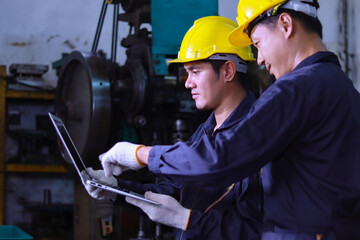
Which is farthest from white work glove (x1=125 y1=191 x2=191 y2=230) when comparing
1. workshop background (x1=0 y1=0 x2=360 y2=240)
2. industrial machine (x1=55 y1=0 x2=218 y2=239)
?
industrial machine (x1=55 y1=0 x2=218 y2=239)

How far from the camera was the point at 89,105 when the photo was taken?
302 centimetres

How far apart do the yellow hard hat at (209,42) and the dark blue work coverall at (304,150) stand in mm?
638

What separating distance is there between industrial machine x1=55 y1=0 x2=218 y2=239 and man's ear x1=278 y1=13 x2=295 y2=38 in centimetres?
173

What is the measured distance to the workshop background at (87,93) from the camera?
2957mm

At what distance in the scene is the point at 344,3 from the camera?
3537 mm

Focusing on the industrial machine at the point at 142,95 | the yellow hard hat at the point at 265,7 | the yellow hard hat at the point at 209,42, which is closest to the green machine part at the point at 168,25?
the industrial machine at the point at 142,95

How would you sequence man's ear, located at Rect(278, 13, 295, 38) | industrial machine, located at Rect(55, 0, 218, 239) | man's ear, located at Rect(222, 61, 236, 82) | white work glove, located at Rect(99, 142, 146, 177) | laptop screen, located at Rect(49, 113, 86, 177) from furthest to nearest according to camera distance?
industrial machine, located at Rect(55, 0, 218, 239) → man's ear, located at Rect(222, 61, 236, 82) → laptop screen, located at Rect(49, 113, 86, 177) → white work glove, located at Rect(99, 142, 146, 177) → man's ear, located at Rect(278, 13, 295, 38)

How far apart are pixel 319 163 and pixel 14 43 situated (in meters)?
3.52

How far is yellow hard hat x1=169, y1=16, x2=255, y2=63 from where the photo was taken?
1.70 metres

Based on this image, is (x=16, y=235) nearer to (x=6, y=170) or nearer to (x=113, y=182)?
(x=113, y=182)

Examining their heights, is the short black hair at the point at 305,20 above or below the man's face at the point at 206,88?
above

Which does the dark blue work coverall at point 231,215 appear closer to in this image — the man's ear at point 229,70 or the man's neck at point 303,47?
the man's ear at point 229,70

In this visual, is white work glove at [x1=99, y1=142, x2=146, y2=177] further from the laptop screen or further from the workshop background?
the workshop background

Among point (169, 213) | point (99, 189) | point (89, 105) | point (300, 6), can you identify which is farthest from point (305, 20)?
point (89, 105)
